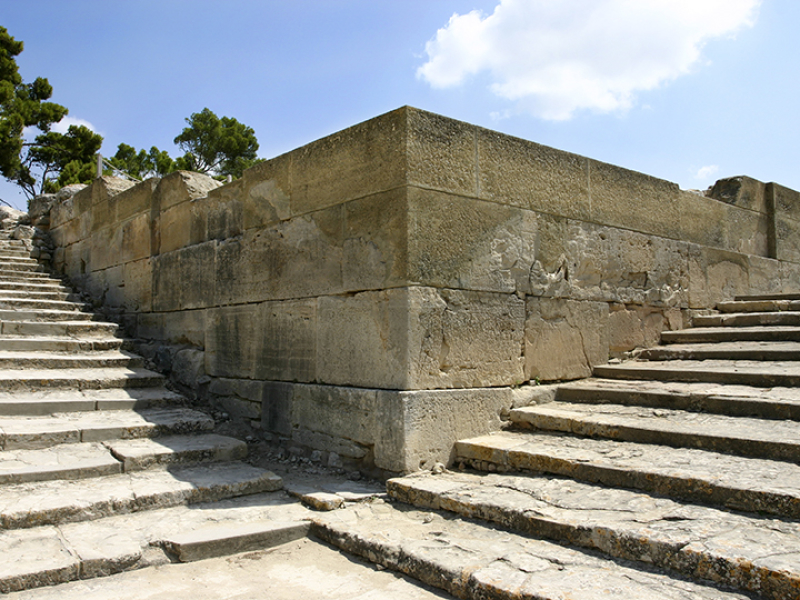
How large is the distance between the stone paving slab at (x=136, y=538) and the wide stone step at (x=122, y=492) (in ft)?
0.18

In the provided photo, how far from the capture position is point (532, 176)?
15.6 ft

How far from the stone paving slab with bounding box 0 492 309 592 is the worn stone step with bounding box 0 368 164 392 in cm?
233

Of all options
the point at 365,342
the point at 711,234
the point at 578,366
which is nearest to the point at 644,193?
the point at 711,234

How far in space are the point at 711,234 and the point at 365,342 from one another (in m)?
4.45

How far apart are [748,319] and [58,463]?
590 centimetres

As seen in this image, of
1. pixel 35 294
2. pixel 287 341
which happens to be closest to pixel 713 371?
pixel 287 341

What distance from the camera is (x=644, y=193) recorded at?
18.9ft

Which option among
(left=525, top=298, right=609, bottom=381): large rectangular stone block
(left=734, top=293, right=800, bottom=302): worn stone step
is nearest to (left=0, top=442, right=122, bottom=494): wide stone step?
(left=525, top=298, right=609, bottom=381): large rectangular stone block

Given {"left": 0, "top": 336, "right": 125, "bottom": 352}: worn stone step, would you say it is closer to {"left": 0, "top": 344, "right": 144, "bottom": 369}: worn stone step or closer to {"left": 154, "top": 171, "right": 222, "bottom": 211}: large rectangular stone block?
{"left": 0, "top": 344, "right": 144, "bottom": 369}: worn stone step

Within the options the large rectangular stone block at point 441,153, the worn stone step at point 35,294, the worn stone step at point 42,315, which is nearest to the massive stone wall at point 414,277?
the large rectangular stone block at point 441,153

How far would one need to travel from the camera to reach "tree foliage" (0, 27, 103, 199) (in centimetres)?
1925

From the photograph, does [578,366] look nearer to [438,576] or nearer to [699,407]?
[699,407]

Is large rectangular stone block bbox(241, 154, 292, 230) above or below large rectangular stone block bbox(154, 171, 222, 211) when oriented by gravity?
below

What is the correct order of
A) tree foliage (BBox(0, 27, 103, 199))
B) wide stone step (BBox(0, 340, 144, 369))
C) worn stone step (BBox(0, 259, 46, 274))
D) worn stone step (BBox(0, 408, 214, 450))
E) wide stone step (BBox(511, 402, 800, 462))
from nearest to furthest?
wide stone step (BBox(511, 402, 800, 462)) < worn stone step (BBox(0, 408, 214, 450)) < wide stone step (BBox(0, 340, 144, 369)) < worn stone step (BBox(0, 259, 46, 274)) < tree foliage (BBox(0, 27, 103, 199))
